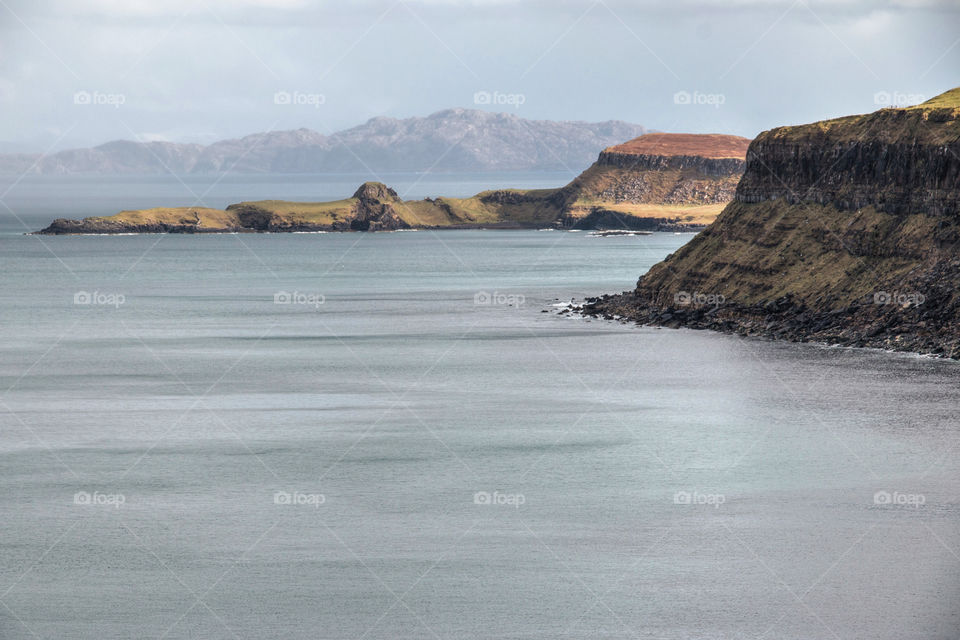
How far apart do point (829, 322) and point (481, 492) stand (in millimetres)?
57639

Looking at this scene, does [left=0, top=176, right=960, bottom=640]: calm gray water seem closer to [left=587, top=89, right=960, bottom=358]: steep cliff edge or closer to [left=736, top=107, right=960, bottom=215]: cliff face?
[left=587, top=89, right=960, bottom=358]: steep cliff edge

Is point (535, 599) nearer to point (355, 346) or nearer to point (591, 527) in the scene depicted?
point (591, 527)

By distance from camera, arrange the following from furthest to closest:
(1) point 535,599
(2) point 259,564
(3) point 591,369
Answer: (3) point 591,369
(2) point 259,564
(1) point 535,599

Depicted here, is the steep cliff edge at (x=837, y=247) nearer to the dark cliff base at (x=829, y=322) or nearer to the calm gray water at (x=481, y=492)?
the dark cliff base at (x=829, y=322)

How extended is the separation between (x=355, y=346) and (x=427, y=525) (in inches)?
2391

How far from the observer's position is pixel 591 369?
9181cm

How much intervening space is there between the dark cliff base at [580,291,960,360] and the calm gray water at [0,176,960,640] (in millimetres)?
3712

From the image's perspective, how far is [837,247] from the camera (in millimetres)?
113938

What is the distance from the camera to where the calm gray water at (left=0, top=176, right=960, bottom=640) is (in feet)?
129

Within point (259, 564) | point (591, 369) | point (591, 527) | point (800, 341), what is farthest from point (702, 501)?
point (800, 341)

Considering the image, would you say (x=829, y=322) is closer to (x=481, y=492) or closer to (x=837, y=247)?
(x=837, y=247)

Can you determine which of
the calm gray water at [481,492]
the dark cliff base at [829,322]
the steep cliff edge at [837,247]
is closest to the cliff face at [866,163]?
the steep cliff edge at [837,247]

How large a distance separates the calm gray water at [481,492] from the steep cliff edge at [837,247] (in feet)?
24.9

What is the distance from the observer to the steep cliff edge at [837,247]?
101 m
